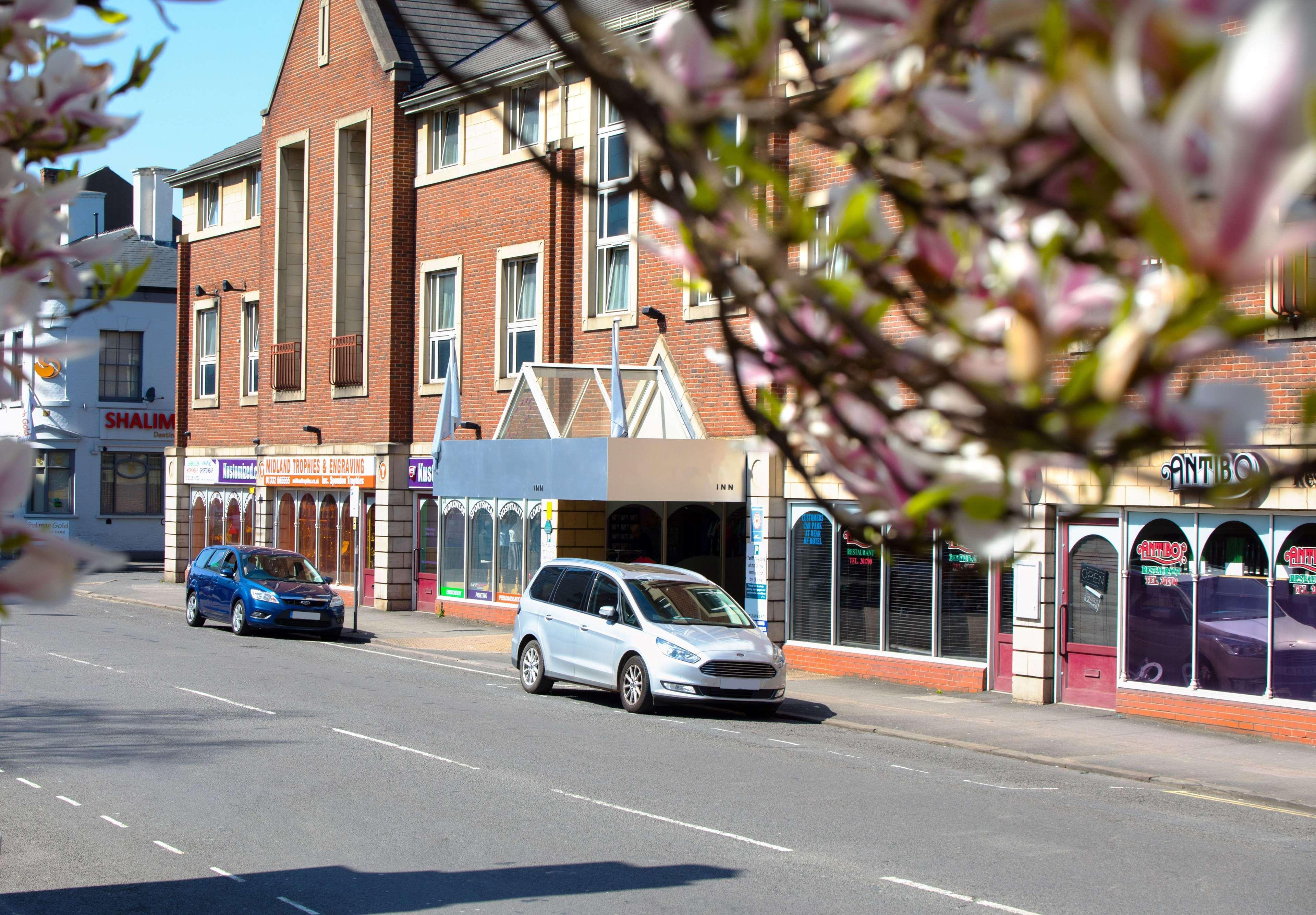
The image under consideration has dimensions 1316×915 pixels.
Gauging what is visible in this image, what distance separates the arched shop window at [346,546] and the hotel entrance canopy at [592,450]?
7.33m

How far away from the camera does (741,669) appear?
54.2ft

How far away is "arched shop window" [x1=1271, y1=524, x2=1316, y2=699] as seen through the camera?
15.1 metres

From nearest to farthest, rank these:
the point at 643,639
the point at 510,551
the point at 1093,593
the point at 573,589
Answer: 1. the point at 643,639
2. the point at 1093,593
3. the point at 573,589
4. the point at 510,551

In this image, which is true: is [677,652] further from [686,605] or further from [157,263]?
[157,263]

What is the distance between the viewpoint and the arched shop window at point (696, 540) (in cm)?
2533

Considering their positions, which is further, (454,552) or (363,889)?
(454,552)

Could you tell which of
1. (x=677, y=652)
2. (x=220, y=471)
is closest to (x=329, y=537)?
(x=220, y=471)

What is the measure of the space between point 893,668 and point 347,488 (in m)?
17.1

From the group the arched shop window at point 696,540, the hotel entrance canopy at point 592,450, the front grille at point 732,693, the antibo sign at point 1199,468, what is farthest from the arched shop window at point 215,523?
the antibo sign at point 1199,468

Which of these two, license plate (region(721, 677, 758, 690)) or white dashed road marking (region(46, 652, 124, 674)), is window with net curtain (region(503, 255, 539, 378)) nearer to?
white dashed road marking (region(46, 652, 124, 674))

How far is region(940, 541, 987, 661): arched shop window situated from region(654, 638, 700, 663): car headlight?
178 inches

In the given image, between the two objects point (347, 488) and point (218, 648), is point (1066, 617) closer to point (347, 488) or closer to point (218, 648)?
point (218, 648)

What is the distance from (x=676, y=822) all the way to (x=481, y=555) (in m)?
19.1

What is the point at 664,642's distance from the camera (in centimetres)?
1658
